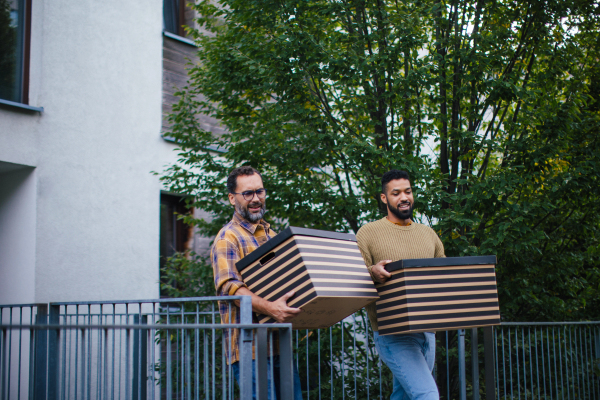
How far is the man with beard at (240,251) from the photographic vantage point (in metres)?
2.98

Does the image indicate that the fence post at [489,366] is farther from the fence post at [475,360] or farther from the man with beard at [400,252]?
the man with beard at [400,252]

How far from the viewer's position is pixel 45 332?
4.30 metres

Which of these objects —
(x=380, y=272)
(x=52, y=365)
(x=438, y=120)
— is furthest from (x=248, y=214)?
(x=438, y=120)

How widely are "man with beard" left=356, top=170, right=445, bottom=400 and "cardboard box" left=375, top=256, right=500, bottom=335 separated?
0.17 metres

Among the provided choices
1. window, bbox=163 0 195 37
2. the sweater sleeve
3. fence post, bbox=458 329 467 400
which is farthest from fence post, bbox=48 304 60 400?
window, bbox=163 0 195 37

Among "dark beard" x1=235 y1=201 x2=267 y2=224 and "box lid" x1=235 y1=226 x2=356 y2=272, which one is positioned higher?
"dark beard" x1=235 y1=201 x2=267 y2=224

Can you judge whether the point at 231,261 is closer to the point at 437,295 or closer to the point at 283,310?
the point at 283,310

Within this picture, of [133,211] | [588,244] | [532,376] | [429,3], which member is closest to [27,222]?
[133,211]

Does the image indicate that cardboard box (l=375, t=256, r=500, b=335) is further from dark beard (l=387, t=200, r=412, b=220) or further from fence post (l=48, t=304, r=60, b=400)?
fence post (l=48, t=304, r=60, b=400)

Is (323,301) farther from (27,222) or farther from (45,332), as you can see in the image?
(27,222)

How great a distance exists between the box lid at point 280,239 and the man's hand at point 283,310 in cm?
26

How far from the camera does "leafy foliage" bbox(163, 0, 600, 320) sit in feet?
17.7

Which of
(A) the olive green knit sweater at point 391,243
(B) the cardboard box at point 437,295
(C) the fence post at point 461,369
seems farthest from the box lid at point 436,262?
(C) the fence post at point 461,369

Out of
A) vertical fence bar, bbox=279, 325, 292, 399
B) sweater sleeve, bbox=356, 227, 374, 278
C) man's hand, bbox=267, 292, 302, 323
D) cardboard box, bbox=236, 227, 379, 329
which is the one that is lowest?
vertical fence bar, bbox=279, 325, 292, 399
